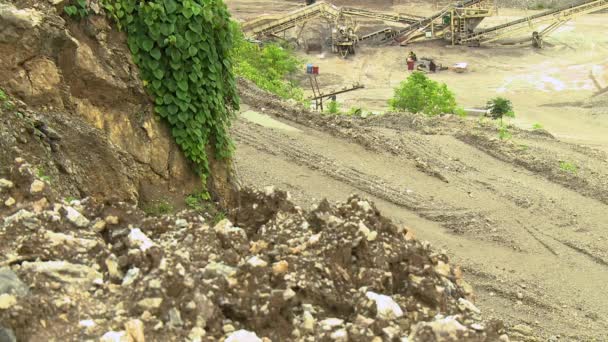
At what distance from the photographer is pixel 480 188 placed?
1830 cm

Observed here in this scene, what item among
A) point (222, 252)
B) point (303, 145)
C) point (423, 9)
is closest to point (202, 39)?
point (222, 252)

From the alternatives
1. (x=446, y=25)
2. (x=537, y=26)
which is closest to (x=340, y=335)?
(x=446, y=25)

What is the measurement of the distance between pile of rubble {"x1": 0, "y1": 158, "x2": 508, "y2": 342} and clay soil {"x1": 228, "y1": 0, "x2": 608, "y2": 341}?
6490 mm

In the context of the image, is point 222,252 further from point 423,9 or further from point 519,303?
point 423,9

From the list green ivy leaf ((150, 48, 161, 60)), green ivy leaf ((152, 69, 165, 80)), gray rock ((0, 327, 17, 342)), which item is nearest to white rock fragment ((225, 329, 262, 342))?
gray rock ((0, 327, 17, 342))

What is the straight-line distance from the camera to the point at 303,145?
19016 millimetres

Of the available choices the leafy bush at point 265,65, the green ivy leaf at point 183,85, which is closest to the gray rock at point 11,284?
the green ivy leaf at point 183,85

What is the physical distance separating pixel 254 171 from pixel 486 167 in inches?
271

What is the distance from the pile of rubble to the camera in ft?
16.0

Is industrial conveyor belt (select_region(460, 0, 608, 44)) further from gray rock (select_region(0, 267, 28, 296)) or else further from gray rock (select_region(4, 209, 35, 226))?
gray rock (select_region(0, 267, 28, 296))

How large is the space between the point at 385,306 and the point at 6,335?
267 cm

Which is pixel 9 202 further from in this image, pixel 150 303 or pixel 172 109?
pixel 172 109

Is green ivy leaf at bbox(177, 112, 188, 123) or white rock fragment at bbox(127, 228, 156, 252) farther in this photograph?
green ivy leaf at bbox(177, 112, 188, 123)

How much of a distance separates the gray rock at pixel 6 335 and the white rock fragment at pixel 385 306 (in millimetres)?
2525
